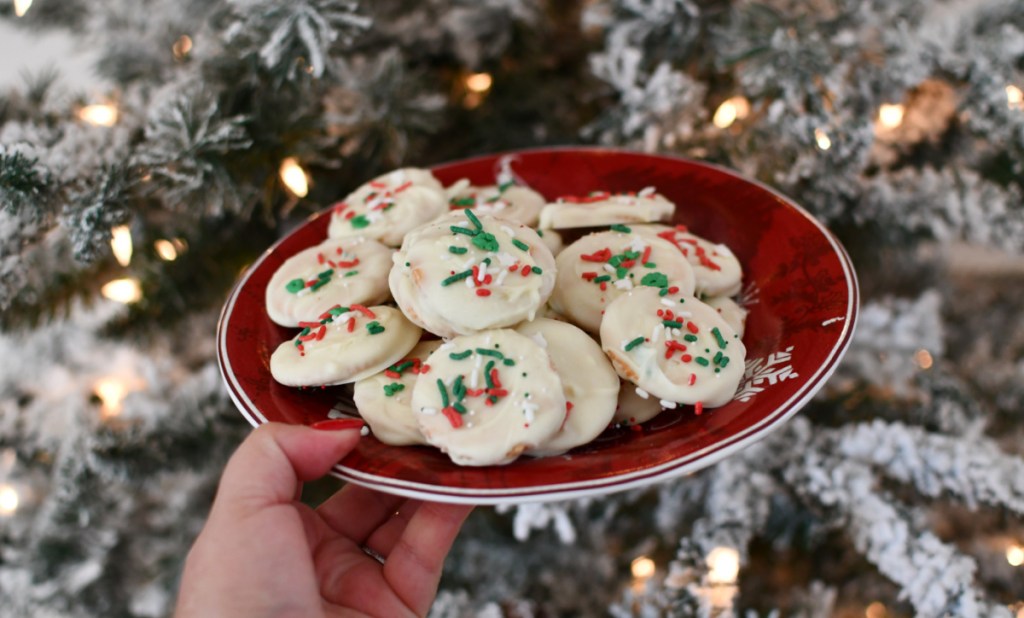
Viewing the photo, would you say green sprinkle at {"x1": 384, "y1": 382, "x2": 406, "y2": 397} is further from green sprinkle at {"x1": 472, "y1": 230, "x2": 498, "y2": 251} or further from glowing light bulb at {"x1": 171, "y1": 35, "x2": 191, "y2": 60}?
glowing light bulb at {"x1": 171, "y1": 35, "x2": 191, "y2": 60}

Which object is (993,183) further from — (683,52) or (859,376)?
(683,52)

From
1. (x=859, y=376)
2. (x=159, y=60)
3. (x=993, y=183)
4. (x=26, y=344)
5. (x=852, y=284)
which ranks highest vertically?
(x=159, y=60)

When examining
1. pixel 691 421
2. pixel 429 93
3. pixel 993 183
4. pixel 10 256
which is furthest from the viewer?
pixel 429 93

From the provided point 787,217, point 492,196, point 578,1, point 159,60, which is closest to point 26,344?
point 159,60

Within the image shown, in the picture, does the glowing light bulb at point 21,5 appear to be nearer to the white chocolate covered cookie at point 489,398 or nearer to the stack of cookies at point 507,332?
the stack of cookies at point 507,332

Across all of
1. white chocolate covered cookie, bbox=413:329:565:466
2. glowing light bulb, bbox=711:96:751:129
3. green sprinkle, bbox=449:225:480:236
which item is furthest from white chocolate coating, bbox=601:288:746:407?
glowing light bulb, bbox=711:96:751:129

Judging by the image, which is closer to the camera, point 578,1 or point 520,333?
point 520,333

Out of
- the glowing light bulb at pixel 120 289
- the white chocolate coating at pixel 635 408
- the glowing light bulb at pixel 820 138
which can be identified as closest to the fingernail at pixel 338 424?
the white chocolate coating at pixel 635 408
